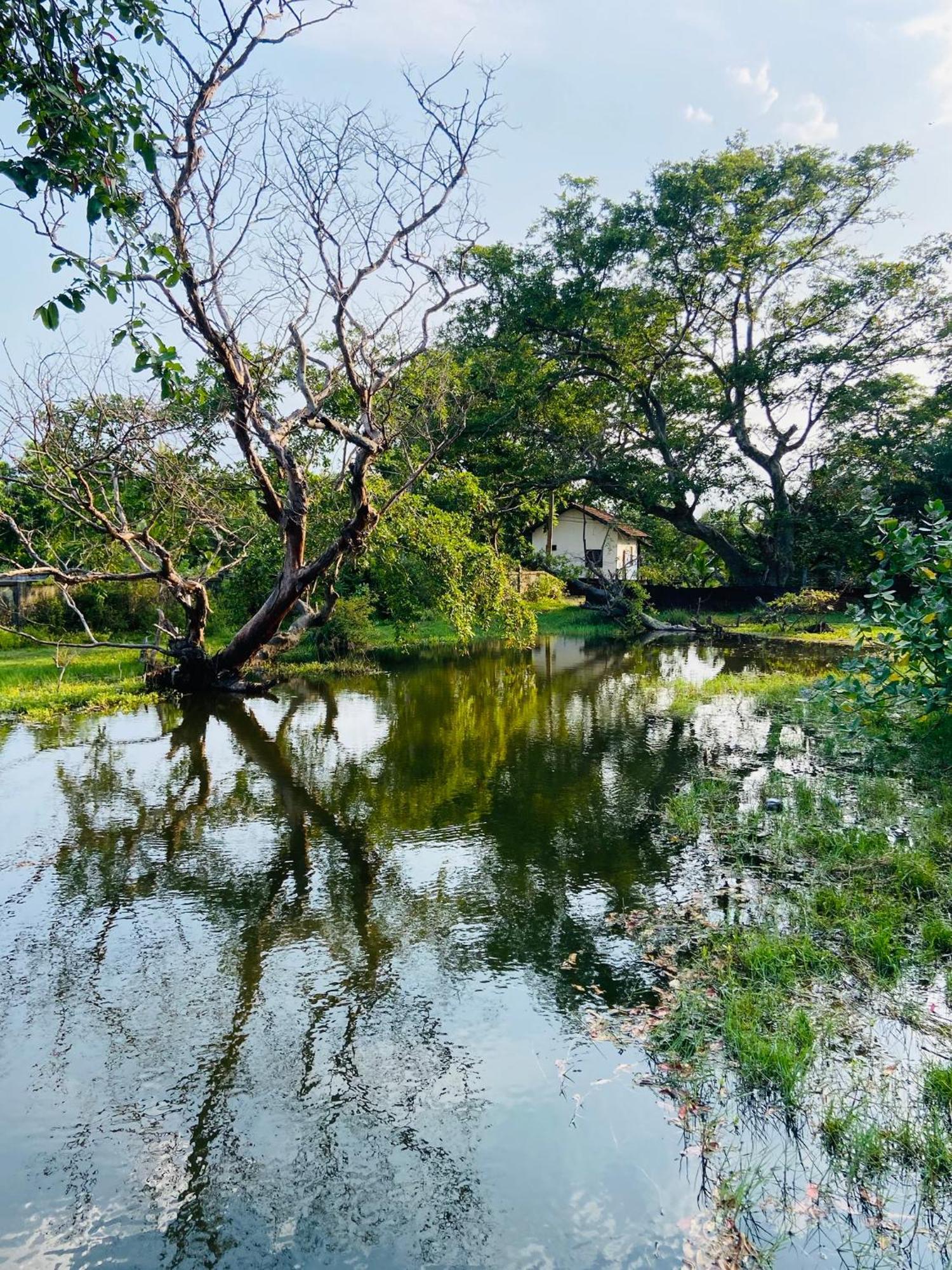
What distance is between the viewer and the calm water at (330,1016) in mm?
3100

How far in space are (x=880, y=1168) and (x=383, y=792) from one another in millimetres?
5833

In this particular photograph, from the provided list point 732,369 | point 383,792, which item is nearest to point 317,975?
Result: point 383,792

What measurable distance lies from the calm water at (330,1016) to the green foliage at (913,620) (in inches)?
63.9

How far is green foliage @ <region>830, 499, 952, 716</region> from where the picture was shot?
23.9 ft

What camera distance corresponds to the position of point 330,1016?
14.3ft

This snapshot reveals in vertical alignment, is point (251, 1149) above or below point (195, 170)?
below

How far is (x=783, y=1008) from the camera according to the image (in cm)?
420

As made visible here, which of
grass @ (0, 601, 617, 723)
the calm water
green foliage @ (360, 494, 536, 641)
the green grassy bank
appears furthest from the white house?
the green grassy bank

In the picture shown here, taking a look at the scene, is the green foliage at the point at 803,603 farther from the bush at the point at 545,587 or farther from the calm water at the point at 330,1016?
the calm water at the point at 330,1016

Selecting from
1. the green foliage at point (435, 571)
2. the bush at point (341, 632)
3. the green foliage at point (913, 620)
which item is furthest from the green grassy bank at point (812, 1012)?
the bush at point (341, 632)

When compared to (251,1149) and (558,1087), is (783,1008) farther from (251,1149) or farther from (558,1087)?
(251,1149)

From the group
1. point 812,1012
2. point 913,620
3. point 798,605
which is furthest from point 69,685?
point 798,605

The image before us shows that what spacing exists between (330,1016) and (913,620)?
5.99 meters

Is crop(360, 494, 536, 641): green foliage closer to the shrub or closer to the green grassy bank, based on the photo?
the green grassy bank
